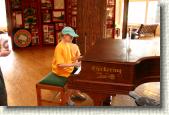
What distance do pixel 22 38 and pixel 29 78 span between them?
0.44m

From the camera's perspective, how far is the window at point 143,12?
1705mm

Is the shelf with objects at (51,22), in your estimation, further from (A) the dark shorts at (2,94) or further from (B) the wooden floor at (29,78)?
(A) the dark shorts at (2,94)

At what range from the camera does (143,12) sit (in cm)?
177

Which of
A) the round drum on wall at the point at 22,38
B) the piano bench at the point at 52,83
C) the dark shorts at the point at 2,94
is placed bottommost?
the piano bench at the point at 52,83

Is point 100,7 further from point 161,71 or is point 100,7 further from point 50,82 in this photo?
point 161,71

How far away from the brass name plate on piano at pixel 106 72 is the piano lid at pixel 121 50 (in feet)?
0.21

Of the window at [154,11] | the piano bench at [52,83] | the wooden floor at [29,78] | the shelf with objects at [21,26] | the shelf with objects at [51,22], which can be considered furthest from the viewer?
the piano bench at [52,83]

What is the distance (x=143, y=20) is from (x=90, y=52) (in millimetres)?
569

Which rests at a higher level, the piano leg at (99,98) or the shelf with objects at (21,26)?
the shelf with objects at (21,26)

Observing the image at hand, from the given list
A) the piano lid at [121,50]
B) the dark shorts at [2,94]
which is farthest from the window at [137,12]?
the dark shorts at [2,94]

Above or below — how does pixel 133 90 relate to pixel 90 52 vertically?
below

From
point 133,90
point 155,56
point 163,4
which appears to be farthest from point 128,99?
point 163,4

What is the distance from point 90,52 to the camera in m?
2.17

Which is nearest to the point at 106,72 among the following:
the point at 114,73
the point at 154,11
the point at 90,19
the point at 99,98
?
the point at 114,73
